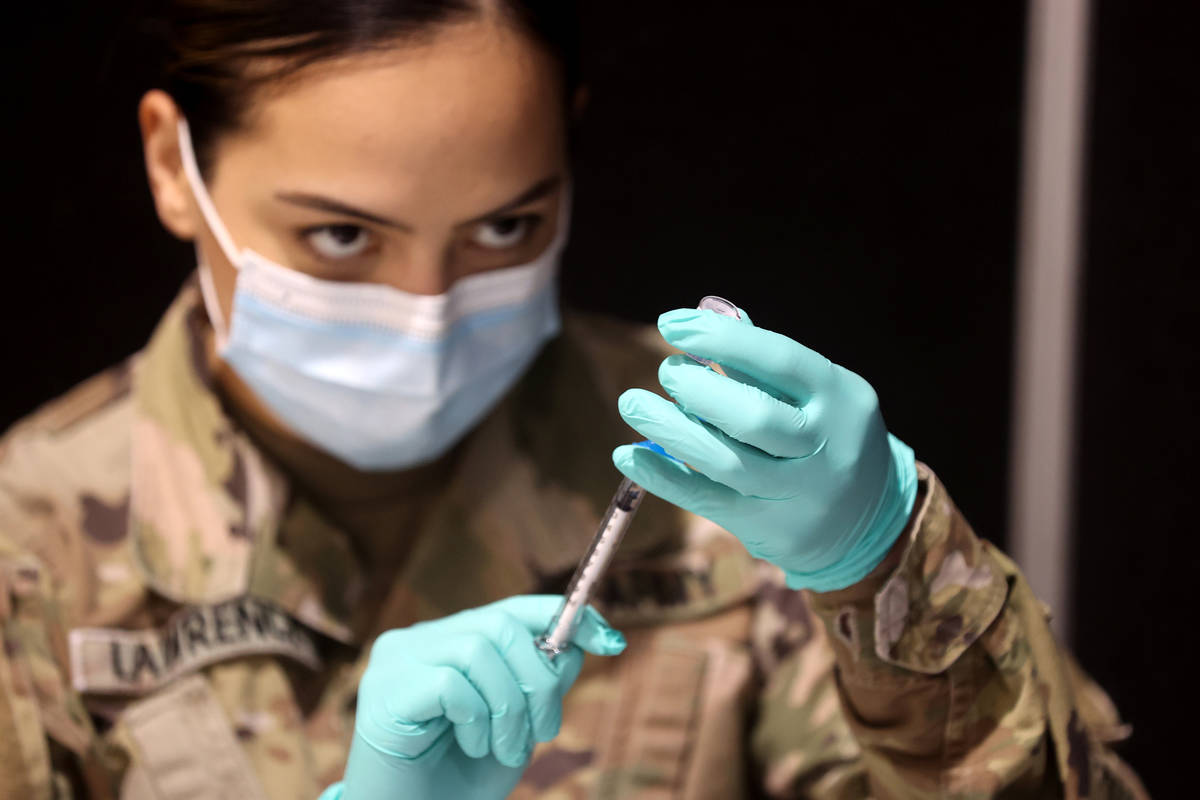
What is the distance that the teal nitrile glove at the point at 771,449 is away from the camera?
0.64 metres

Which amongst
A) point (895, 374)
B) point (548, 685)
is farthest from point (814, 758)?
point (895, 374)

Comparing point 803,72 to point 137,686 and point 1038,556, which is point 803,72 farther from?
point 137,686

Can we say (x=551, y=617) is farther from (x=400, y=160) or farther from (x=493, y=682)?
(x=400, y=160)

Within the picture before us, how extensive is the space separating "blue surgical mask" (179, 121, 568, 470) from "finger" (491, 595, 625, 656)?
0.19 m

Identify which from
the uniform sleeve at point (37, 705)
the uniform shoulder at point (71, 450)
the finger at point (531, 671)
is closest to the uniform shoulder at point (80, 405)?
the uniform shoulder at point (71, 450)

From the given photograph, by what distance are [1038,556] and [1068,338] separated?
9.2 inches

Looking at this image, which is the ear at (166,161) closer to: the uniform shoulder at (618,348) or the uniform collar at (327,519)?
the uniform collar at (327,519)

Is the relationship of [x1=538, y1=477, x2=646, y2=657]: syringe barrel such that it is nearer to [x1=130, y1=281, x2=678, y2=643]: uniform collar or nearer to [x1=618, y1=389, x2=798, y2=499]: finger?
[x1=618, y1=389, x2=798, y2=499]: finger

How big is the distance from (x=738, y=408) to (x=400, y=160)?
31 centimetres

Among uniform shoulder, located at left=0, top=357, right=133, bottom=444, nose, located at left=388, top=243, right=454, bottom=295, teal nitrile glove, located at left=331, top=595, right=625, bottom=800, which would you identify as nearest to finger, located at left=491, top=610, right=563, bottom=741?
teal nitrile glove, located at left=331, top=595, right=625, bottom=800

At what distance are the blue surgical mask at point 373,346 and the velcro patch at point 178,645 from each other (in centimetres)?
14

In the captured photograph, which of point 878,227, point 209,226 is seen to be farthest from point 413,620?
point 878,227

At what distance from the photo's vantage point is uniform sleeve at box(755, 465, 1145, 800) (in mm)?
727

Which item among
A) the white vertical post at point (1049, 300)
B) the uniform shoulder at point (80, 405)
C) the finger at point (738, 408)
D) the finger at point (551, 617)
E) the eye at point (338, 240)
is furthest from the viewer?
the white vertical post at point (1049, 300)
